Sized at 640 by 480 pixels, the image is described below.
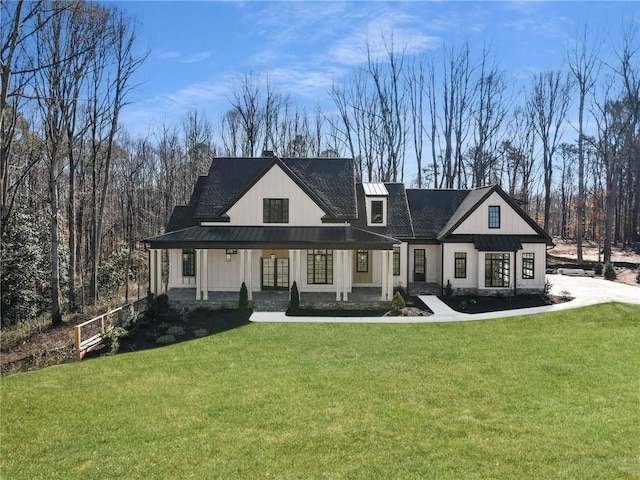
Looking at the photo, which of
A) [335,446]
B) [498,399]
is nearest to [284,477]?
[335,446]

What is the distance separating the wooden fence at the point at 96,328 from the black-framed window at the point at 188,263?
194 inches

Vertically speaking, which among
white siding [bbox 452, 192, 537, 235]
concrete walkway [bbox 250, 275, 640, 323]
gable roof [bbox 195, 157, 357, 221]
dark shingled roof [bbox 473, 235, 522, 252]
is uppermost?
Result: gable roof [bbox 195, 157, 357, 221]

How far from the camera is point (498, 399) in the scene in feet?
28.5

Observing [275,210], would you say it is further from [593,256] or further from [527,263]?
[593,256]

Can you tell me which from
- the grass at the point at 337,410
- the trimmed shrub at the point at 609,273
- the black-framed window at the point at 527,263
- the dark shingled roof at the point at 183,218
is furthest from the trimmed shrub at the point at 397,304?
the trimmed shrub at the point at 609,273

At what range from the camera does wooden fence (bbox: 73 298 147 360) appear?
516 inches

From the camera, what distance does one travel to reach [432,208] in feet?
80.8

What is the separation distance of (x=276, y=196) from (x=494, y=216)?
450 inches

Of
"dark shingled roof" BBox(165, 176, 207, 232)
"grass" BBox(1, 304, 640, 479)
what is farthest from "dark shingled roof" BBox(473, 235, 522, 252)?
"dark shingled roof" BBox(165, 176, 207, 232)

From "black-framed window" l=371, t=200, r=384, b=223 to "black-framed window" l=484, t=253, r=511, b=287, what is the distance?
5902 millimetres

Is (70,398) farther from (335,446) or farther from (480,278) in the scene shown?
(480,278)

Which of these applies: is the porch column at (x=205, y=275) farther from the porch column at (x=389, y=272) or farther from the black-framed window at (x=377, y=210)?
the black-framed window at (x=377, y=210)

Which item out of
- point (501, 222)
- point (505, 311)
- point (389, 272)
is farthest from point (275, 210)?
point (501, 222)

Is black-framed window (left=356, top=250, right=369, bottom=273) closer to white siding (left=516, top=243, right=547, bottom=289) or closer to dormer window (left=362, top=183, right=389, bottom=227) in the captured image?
dormer window (left=362, top=183, right=389, bottom=227)
